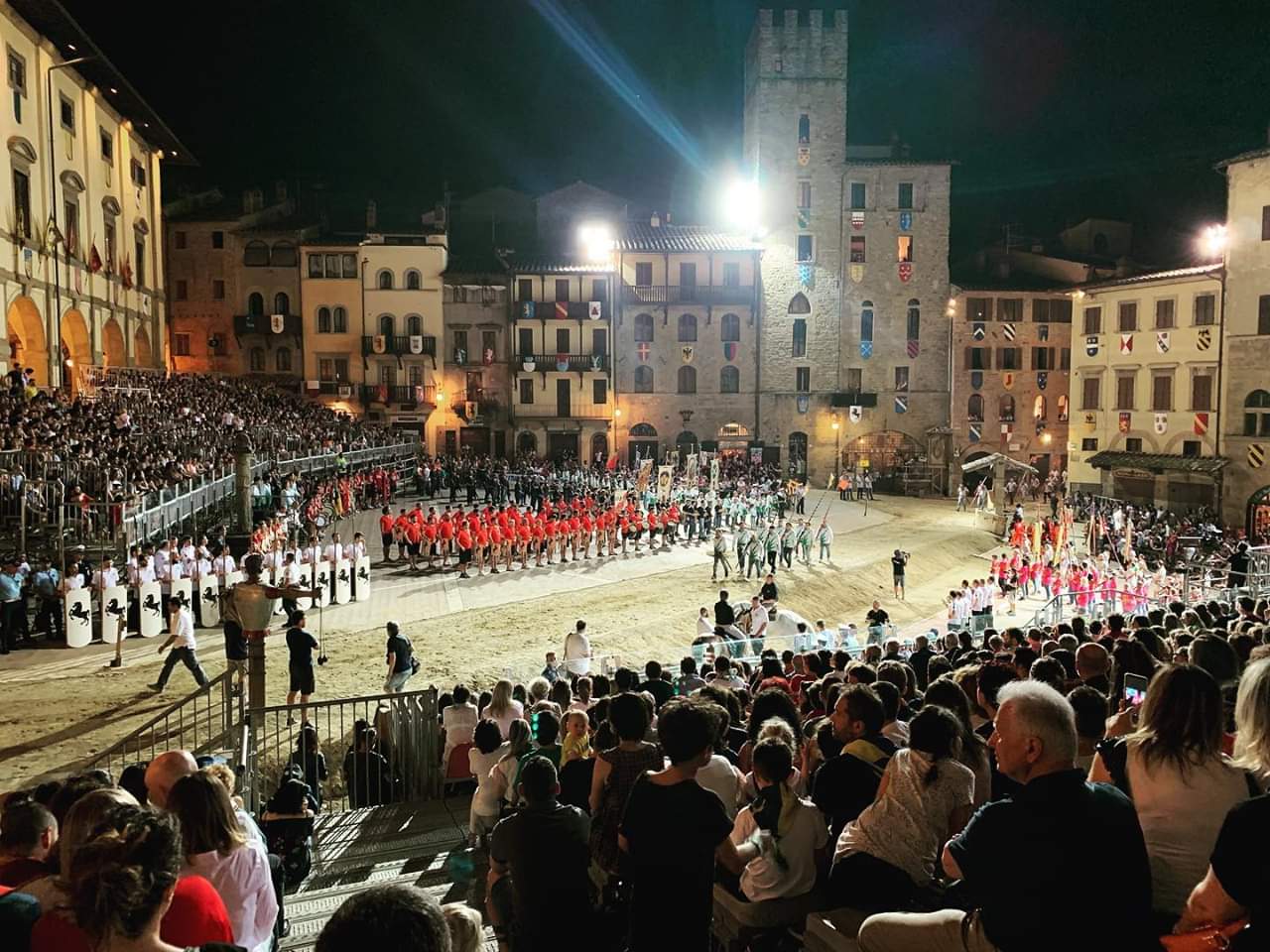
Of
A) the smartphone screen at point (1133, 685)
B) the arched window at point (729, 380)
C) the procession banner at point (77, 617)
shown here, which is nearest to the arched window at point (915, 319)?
the arched window at point (729, 380)

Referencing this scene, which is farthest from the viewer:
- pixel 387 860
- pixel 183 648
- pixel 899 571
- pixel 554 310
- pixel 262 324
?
pixel 554 310

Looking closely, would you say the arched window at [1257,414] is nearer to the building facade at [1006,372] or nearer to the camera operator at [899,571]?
the building facade at [1006,372]

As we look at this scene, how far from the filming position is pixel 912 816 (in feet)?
13.7

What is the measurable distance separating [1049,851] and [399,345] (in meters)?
50.8

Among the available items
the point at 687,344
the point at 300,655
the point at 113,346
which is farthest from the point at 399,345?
the point at 300,655

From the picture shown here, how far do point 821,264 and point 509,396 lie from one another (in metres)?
19.8

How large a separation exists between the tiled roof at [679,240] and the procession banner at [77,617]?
3965cm

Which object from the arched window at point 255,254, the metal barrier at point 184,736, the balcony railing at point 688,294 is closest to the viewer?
the metal barrier at point 184,736

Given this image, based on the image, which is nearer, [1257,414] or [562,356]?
[1257,414]

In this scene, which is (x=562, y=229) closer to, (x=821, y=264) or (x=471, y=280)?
(x=471, y=280)

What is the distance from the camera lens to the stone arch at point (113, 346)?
3703 cm

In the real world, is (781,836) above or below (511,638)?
above

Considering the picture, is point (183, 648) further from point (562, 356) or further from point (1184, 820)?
point (562, 356)

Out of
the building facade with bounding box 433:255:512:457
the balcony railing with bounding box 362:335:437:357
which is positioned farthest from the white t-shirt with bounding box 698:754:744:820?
the balcony railing with bounding box 362:335:437:357
